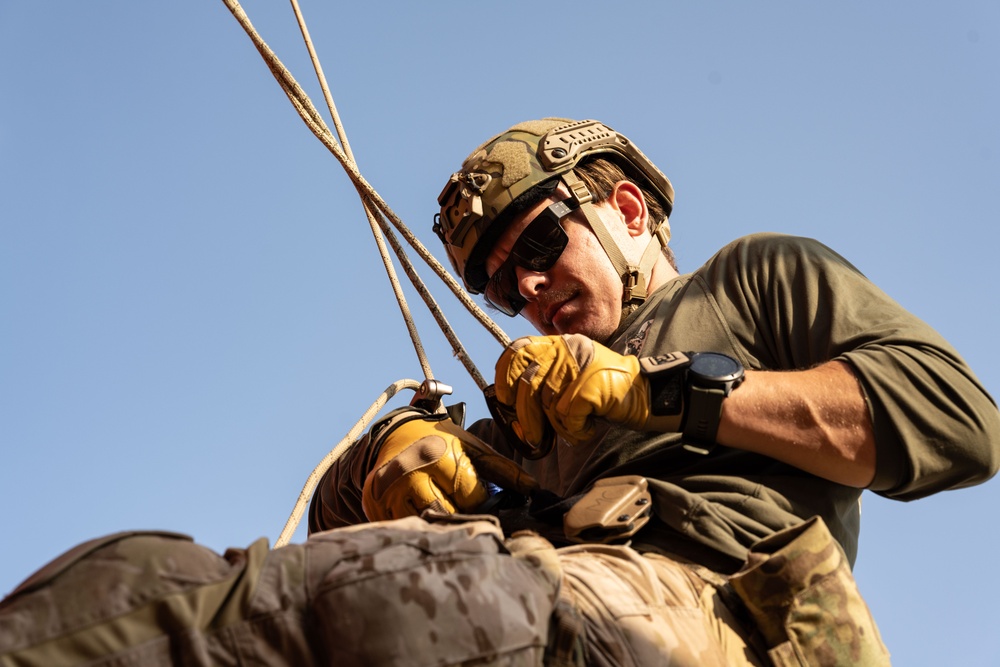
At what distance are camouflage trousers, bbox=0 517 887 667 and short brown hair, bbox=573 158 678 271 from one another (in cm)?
199

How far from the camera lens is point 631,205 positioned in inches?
157

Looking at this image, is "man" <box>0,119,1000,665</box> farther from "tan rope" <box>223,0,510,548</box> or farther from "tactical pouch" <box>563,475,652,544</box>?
"tan rope" <box>223,0,510,548</box>

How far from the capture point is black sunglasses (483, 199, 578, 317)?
371 centimetres

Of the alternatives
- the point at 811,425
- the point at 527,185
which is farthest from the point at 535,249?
the point at 811,425

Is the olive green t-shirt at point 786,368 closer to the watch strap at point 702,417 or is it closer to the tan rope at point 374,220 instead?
the watch strap at point 702,417

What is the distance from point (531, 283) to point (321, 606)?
2.06 m

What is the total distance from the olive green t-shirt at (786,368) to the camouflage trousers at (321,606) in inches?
25.1

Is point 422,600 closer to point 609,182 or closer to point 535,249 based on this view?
point 535,249

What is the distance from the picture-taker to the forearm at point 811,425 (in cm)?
270

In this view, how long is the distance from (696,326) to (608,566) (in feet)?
3.03

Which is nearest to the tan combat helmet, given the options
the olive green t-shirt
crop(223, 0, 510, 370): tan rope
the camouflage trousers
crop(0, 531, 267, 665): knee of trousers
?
crop(223, 0, 510, 370): tan rope

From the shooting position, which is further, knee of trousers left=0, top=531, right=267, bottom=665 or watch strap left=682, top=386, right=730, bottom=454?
watch strap left=682, top=386, right=730, bottom=454

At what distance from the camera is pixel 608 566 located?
242cm

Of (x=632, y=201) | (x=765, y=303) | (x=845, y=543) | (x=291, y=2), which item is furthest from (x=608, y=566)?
(x=291, y=2)
